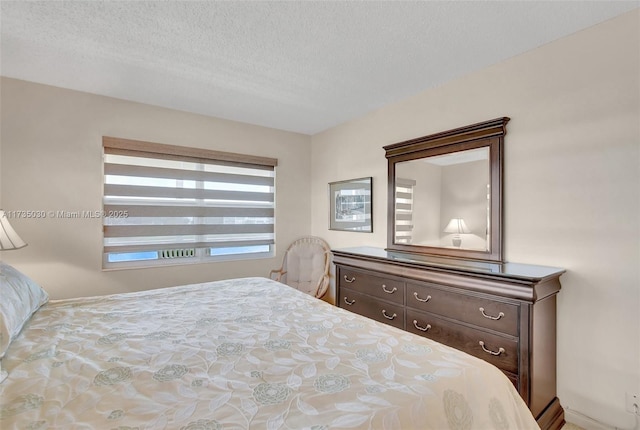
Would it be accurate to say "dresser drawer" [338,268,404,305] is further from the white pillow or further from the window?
the white pillow

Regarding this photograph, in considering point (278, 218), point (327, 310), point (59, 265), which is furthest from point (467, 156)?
point (59, 265)

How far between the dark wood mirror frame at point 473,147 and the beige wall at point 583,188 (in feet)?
0.20

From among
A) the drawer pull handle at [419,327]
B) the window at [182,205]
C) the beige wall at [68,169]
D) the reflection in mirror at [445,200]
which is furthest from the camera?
the window at [182,205]

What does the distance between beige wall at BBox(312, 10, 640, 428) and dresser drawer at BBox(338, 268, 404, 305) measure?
867 mm

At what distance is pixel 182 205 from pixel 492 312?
10.2 ft

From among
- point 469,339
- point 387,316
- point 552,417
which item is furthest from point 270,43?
point 552,417

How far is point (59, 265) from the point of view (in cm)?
275

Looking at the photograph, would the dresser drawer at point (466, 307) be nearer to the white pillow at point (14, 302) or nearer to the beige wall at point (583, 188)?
the beige wall at point (583, 188)

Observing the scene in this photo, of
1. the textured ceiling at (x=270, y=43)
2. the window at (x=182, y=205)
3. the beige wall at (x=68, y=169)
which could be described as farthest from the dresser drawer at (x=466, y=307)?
the beige wall at (x=68, y=169)

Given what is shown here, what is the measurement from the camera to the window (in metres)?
3.06

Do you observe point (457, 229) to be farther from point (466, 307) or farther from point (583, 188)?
point (583, 188)

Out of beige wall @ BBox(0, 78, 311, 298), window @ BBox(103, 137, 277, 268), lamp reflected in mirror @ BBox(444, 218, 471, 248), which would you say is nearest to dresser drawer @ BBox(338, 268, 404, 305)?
lamp reflected in mirror @ BBox(444, 218, 471, 248)

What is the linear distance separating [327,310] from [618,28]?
2.43 m

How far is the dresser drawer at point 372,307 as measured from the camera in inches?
97.0
